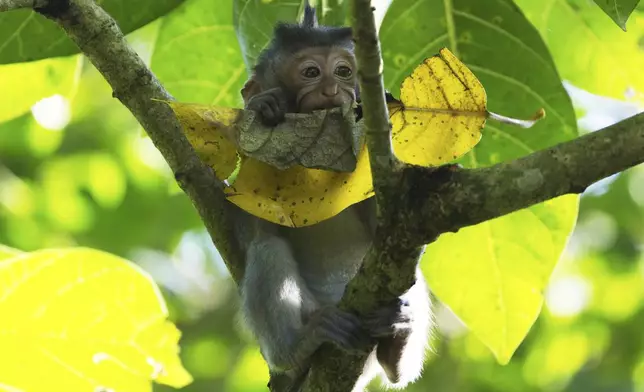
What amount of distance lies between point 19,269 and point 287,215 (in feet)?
3.31

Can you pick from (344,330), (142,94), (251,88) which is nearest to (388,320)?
(344,330)

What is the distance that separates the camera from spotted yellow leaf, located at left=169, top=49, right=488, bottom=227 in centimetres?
229

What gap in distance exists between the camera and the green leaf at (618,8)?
8.34 feet

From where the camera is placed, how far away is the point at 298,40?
3871 mm

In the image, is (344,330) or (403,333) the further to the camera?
(403,333)

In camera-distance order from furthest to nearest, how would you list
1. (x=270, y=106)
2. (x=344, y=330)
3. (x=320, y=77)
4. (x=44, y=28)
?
(x=320, y=77) < (x=44, y=28) < (x=270, y=106) < (x=344, y=330)

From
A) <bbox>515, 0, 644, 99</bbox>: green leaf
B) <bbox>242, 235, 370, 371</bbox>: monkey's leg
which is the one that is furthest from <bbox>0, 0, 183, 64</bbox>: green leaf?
<bbox>515, 0, 644, 99</bbox>: green leaf

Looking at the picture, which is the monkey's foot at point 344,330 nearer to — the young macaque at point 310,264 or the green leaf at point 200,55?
the young macaque at point 310,264

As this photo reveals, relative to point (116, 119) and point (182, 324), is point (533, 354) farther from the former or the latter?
point (116, 119)

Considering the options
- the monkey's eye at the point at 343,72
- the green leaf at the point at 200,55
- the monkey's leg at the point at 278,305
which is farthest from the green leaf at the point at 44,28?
the monkey's leg at the point at 278,305

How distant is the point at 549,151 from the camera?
6.53ft

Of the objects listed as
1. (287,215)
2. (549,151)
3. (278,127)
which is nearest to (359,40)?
(549,151)

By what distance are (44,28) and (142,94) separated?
58 cm

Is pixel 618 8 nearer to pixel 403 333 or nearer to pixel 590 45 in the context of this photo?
pixel 590 45
